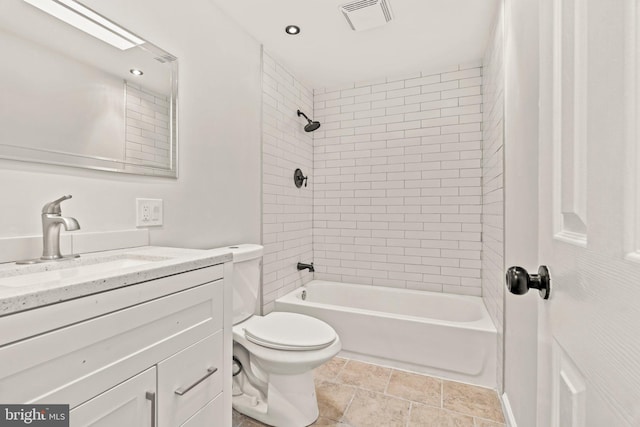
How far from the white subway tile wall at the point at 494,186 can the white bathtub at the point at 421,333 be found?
4.4 inches

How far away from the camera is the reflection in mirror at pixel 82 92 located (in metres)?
1.06

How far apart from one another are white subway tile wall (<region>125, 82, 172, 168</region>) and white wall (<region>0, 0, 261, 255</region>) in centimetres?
10

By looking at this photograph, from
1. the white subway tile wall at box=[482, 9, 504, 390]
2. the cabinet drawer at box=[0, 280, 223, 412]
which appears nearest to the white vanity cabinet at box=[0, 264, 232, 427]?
the cabinet drawer at box=[0, 280, 223, 412]

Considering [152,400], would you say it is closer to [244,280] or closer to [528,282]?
[244,280]

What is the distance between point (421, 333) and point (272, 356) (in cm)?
112

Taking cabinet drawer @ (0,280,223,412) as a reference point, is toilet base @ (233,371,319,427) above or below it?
below

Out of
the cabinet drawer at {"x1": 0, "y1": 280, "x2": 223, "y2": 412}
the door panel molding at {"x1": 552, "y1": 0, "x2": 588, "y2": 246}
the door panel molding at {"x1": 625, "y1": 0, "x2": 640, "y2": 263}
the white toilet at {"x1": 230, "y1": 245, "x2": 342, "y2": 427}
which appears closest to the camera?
the door panel molding at {"x1": 625, "y1": 0, "x2": 640, "y2": 263}

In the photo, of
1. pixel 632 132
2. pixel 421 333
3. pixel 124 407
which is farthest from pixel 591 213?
pixel 421 333

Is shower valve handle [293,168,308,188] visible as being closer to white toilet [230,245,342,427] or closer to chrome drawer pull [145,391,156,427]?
white toilet [230,245,342,427]

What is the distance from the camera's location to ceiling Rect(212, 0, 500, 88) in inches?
76.8

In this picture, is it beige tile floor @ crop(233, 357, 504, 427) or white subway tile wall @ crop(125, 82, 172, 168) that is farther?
beige tile floor @ crop(233, 357, 504, 427)

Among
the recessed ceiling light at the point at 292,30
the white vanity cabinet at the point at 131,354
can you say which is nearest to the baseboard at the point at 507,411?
the white vanity cabinet at the point at 131,354

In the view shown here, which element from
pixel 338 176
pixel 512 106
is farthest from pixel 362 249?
pixel 512 106

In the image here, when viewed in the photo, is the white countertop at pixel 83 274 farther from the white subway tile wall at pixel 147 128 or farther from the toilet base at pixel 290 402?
the toilet base at pixel 290 402
